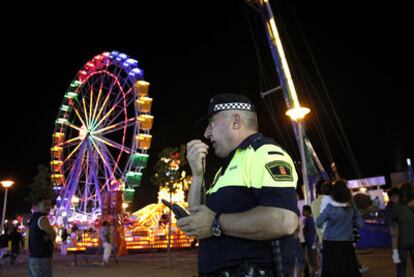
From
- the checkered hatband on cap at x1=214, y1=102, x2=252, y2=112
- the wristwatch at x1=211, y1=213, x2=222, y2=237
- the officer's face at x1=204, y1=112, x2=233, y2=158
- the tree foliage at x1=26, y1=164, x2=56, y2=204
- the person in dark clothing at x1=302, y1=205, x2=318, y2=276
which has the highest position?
the tree foliage at x1=26, y1=164, x2=56, y2=204

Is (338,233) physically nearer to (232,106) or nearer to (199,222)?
(232,106)

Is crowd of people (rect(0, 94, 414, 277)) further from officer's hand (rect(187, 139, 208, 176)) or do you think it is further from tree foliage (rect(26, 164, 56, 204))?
tree foliage (rect(26, 164, 56, 204))

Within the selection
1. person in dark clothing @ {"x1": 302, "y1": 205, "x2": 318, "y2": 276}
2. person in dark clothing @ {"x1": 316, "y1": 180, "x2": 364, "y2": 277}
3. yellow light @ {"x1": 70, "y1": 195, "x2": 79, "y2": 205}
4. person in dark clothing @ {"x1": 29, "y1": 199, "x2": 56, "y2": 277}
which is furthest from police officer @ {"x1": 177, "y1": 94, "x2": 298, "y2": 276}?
yellow light @ {"x1": 70, "y1": 195, "x2": 79, "y2": 205}

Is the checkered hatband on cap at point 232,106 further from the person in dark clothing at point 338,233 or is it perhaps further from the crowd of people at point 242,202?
the person in dark clothing at point 338,233

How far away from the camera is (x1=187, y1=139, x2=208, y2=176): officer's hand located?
204 centimetres

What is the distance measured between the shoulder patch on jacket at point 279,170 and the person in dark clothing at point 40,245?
16.9 feet

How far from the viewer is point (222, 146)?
203cm

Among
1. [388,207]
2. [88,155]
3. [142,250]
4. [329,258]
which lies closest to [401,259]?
[388,207]

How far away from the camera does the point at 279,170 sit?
170cm

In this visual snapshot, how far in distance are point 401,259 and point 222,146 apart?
4648mm

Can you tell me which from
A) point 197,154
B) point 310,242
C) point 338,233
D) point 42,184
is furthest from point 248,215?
point 42,184

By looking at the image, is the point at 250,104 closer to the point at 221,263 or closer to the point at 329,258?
the point at 221,263

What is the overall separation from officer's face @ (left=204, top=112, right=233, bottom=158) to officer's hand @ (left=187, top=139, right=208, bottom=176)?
0.07 m

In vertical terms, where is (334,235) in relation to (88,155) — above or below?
below
